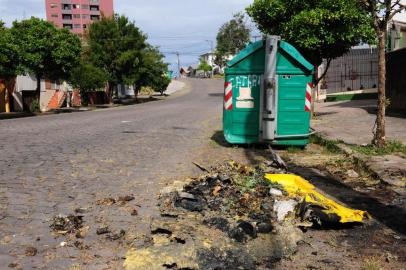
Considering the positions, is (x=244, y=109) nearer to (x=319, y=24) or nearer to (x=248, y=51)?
(x=248, y=51)

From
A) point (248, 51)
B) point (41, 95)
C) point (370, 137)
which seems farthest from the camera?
point (41, 95)

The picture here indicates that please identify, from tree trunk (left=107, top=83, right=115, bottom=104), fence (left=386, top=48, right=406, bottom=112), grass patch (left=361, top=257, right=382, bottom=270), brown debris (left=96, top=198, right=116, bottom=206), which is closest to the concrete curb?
grass patch (left=361, top=257, right=382, bottom=270)

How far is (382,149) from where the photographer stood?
8.41 meters

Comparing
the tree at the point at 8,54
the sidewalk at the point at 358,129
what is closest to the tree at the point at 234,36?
the tree at the point at 8,54

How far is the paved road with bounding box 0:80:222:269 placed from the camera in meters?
3.82

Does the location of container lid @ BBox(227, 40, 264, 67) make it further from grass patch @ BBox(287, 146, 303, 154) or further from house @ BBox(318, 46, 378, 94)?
house @ BBox(318, 46, 378, 94)

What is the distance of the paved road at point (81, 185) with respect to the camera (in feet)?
12.5

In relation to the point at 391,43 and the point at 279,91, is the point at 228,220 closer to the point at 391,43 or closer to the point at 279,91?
the point at 279,91

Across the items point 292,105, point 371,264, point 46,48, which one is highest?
point 46,48

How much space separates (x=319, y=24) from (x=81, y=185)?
1124 cm

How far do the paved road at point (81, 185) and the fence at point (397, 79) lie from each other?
924 cm

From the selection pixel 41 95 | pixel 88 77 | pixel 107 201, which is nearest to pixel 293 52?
pixel 107 201

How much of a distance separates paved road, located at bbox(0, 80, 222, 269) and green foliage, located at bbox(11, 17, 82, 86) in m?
15.8

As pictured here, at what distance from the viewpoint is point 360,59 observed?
101 feet
